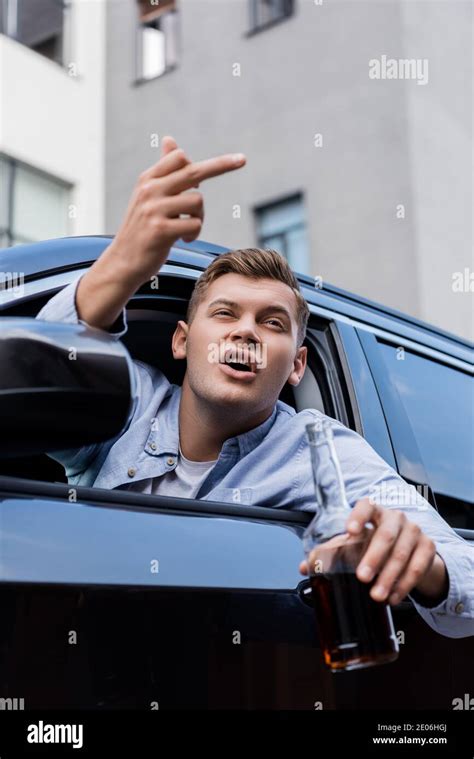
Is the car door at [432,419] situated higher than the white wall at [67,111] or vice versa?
the white wall at [67,111]

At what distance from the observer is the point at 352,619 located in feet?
4.55

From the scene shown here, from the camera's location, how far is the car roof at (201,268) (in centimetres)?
175

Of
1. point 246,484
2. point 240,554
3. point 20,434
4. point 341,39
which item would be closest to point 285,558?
point 240,554

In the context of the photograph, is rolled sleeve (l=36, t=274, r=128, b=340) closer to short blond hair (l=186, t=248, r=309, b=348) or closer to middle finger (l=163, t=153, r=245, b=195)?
middle finger (l=163, t=153, r=245, b=195)

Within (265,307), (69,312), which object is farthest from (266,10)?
(69,312)

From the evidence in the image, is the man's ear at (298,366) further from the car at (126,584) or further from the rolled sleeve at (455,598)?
the rolled sleeve at (455,598)

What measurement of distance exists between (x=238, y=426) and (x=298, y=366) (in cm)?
32

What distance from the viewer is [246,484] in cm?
197

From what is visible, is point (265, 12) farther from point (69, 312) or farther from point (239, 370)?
point (69, 312)

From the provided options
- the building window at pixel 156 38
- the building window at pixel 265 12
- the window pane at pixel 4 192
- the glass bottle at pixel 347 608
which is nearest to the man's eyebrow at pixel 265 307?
the glass bottle at pixel 347 608

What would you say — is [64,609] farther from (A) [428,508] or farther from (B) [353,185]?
(B) [353,185]

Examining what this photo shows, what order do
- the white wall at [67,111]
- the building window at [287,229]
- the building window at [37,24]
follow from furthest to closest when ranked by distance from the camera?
the building window at [37,24] → the building window at [287,229] → the white wall at [67,111]

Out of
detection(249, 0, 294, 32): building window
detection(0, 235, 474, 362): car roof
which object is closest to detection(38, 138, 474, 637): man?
detection(0, 235, 474, 362): car roof

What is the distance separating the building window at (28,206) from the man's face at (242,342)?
29.3 feet
